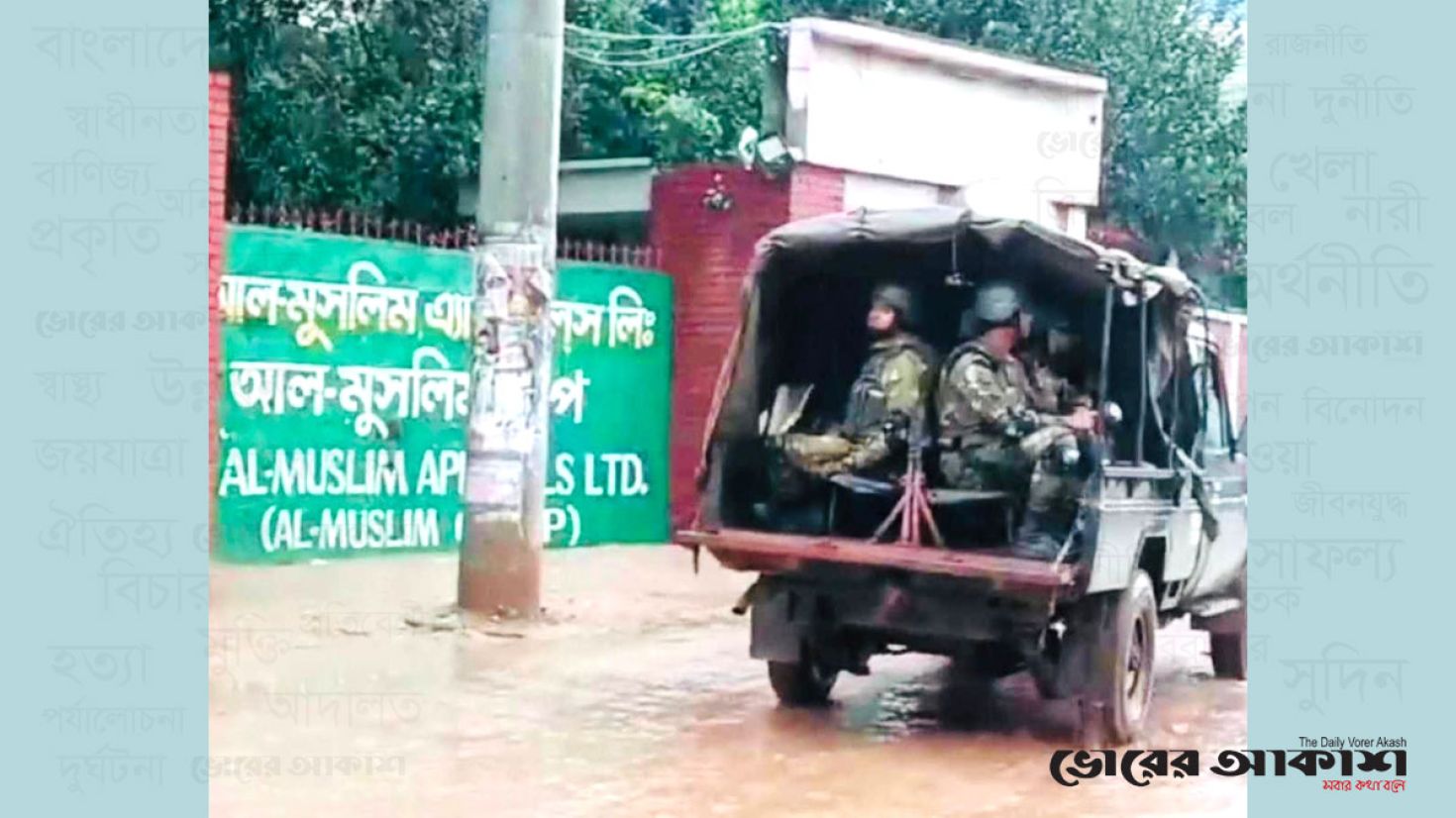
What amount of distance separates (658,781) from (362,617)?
158 inches

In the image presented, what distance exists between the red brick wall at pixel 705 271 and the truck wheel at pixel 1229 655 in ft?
19.2

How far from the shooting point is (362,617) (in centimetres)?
1082

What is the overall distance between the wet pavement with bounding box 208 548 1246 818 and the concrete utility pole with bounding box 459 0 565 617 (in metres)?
0.44

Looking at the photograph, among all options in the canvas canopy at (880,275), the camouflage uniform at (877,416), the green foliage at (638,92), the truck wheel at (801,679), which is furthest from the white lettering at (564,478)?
the camouflage uniform at (877,416)

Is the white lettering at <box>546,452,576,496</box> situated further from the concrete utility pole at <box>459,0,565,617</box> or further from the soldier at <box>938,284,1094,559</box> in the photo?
the soldier at <box>938,284,1094,559</box>

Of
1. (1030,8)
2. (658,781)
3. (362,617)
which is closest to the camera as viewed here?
(658,781)

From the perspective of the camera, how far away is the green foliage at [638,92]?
16.6m

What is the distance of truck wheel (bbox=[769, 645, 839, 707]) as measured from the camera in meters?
8.72

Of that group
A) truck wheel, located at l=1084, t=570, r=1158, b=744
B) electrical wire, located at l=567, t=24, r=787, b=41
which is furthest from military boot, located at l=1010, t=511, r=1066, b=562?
electrical wire, located at l=567, t=24, r=787, b=41

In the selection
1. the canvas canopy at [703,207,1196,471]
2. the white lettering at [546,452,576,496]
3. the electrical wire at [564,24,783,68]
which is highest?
the electrical wire at [564,24,783,68]

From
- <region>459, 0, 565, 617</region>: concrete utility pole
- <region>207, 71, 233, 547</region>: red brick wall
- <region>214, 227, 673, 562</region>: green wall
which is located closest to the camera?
<region>459, 0, 565, 617</region>: concrete utility pole

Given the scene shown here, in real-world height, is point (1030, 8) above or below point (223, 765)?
above
